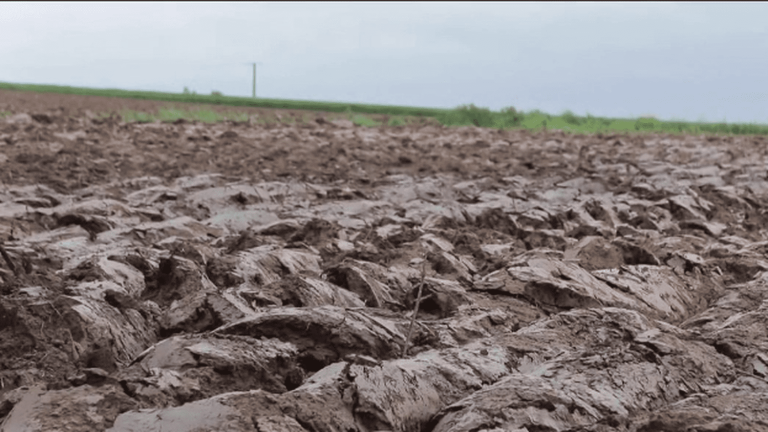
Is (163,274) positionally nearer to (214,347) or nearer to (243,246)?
(243,246)

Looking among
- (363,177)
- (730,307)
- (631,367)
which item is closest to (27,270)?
(631,367)

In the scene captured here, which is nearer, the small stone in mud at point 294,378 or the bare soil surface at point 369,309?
the bare soil surface at point 369,309

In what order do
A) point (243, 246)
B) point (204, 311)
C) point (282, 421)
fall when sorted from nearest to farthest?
point (282, 421), point (204, 311), point (243, 246)

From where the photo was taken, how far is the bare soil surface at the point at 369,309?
186 centimetres

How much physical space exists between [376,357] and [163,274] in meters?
1.11

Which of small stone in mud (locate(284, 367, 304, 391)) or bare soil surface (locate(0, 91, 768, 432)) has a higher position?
bare soil surface (locate(0, 91, 768, 432))

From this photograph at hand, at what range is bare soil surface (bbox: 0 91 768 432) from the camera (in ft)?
6.11

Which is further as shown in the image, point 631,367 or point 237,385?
point 631,367

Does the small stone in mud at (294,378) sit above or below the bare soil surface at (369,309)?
below

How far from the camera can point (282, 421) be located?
5.63 feet

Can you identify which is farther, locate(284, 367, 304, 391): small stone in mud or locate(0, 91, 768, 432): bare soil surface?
locate(284, 367, 304, 391): small stone in mud

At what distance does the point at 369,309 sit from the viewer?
256 centimetres

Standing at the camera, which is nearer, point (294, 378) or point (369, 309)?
point (294, 378)

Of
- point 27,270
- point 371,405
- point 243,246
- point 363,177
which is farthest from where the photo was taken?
point 363,177
